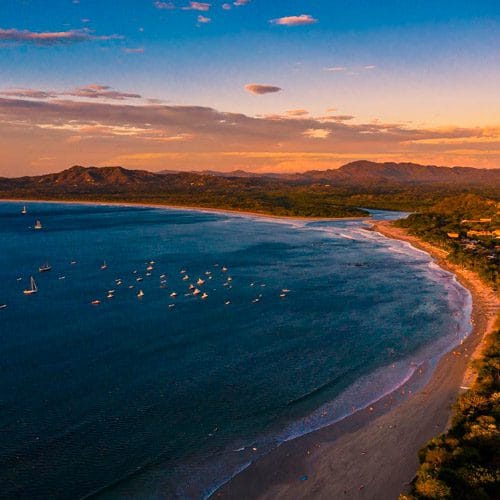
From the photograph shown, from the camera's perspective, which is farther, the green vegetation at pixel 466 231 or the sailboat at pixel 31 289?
the green vegetation at pixel 466 231

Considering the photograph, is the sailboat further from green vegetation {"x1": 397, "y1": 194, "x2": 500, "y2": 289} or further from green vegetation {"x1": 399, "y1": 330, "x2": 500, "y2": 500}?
green vegetation {"x1": 397, "y1": 194, "x2": 500, "y2": 289}

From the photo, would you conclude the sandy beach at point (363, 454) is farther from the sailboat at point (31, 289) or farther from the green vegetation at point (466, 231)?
the sailboat at point (31, 289)

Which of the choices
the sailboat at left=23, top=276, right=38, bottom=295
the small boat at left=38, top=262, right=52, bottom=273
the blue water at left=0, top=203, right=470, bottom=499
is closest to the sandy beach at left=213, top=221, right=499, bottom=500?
the blue water at left=0, top=203, right=470, bottom=499

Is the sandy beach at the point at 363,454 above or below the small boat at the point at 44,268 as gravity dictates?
below

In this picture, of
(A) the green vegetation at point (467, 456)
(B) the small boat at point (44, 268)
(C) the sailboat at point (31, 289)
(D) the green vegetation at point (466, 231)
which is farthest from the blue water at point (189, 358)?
(D) the green vegetation at point (466, 231)

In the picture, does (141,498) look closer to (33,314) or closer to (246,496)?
(246,496)

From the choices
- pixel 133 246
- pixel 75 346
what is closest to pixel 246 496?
pixel 75 346

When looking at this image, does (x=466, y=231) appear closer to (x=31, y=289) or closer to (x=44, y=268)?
(x=44, y=268)
